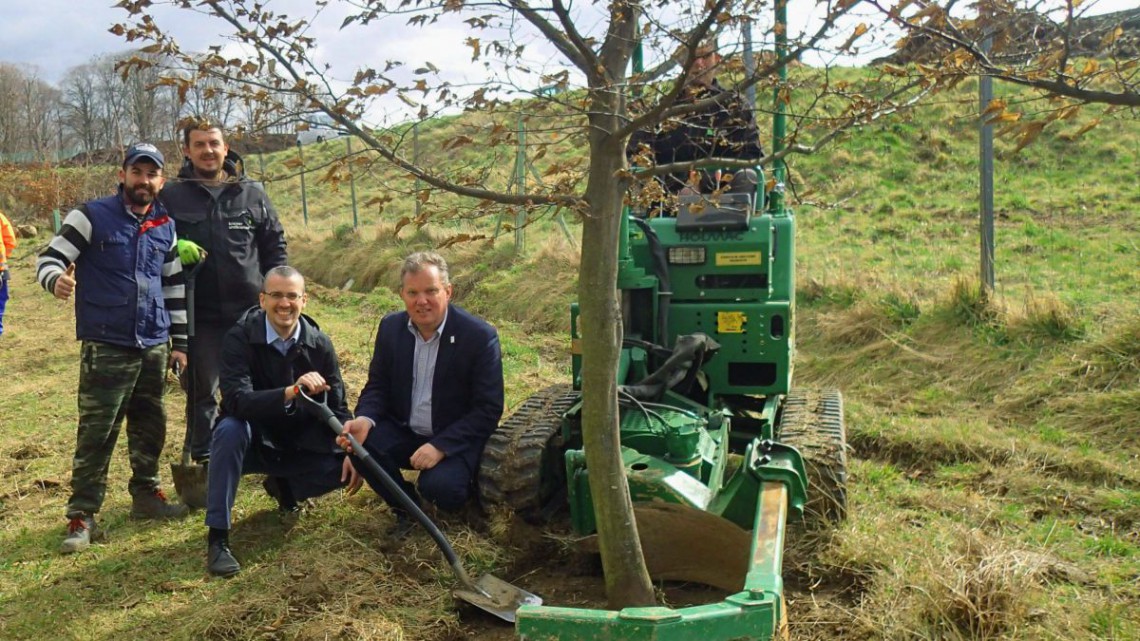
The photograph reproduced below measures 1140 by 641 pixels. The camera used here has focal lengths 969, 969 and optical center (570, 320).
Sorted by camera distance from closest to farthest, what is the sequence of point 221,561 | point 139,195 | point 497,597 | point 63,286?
point 497,597, point 221,561, point 63,286, point 139,195

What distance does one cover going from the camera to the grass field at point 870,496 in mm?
3314

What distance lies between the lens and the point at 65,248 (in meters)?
4.36

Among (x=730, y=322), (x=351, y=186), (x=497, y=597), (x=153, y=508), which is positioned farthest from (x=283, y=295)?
(x=351, y=186)

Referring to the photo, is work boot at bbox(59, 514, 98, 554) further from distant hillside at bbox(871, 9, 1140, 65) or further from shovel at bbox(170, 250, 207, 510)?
distant hillside at bbox(871, 9, 1140, 65)

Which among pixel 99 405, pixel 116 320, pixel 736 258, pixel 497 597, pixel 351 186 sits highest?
pixel 351 186

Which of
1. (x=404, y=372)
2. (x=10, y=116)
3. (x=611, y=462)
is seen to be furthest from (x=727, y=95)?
(x=10, y=116)

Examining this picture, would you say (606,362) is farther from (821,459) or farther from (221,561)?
(221,561)

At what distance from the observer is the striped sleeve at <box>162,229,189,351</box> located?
4.72 meters

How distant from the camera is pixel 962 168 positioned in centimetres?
1562

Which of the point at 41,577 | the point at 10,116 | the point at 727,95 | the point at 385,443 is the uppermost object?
the point at 10,116

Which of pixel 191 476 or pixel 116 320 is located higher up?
pixel 116 320

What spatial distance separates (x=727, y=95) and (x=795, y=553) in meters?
1.90

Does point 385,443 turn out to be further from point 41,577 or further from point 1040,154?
point 1040,154

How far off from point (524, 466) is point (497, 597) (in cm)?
66
